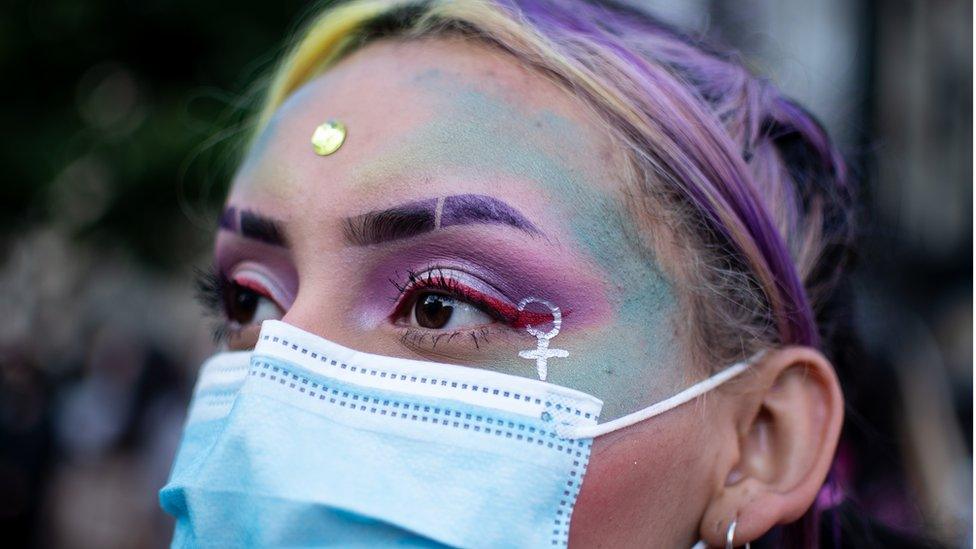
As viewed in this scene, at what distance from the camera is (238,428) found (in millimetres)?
1844

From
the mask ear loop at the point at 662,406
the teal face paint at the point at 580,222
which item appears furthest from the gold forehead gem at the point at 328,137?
the mask ear loop at the point at 662,406

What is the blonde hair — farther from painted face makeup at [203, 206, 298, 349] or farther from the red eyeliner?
painted face makeup at [203, 206, 298, 349]

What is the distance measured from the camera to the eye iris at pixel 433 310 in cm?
199

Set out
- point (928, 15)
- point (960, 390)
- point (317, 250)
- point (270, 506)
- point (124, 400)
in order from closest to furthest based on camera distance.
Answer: point (270, 506)
point (317, 250)
point (960, 390)
point (928, 15)
point (124, 400)

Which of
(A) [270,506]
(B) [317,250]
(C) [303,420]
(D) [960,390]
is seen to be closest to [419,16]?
(B) [317,250]

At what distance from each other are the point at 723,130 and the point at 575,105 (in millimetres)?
365

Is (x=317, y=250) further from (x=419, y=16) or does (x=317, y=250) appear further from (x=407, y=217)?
(x=419, y=16)

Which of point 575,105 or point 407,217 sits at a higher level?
point 575,105

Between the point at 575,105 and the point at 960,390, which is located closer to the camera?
the point at 575,105

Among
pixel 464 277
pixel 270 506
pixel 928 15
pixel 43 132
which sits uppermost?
pixel 928 15

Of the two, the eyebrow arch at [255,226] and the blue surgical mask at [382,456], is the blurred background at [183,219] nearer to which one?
the eyebrow arch at [255,226]

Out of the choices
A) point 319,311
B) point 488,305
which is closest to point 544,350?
point 488,305

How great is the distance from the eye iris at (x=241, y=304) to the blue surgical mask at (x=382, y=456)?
1.38 ft

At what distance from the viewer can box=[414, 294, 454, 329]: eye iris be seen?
1.99 m
